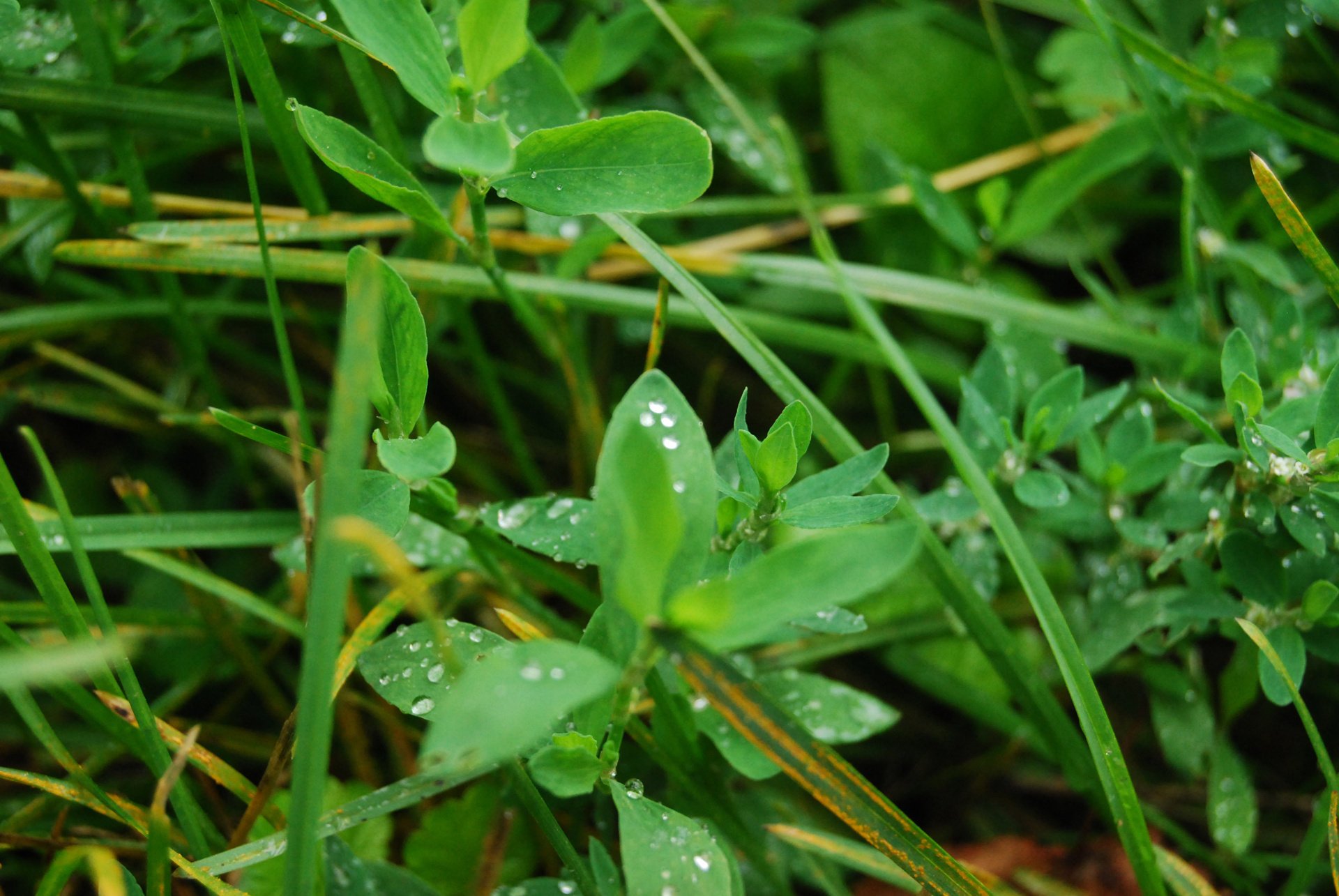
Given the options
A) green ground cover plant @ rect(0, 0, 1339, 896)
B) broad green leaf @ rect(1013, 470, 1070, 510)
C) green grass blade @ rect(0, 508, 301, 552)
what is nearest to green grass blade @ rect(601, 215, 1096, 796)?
green ground cover plant @ rect(0, 0, 1339, 896)

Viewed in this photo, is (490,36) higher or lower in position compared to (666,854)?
higher

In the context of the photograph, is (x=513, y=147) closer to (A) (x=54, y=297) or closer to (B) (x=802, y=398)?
(B) (x=802, y=398)

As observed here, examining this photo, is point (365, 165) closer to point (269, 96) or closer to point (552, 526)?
point (269, 96)

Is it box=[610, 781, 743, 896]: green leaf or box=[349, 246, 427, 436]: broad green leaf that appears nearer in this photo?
box=[610, 781, 743, 896]: green leaf

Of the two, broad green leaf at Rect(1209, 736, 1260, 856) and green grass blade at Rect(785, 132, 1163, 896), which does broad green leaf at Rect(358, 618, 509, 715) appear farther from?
broad green leaf at Rect(1209, 736, 1260, 856)

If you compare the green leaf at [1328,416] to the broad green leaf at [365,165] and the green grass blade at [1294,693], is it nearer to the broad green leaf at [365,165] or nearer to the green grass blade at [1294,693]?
the green grass blade at [1294,693]

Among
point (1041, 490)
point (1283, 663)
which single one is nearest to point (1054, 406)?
point (1041, 490)
